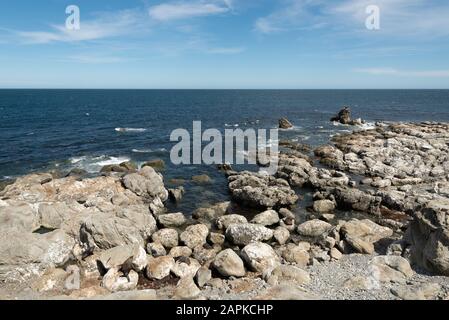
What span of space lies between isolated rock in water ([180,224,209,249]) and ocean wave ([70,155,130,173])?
75.3 ft

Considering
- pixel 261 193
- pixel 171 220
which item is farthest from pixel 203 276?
pixel 261 193

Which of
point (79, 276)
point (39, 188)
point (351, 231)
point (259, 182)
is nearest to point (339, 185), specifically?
point (259, 182)

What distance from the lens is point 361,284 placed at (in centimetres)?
1770

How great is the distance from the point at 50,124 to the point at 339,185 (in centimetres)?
7233

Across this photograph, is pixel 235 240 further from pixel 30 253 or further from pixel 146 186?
pixel 30 253

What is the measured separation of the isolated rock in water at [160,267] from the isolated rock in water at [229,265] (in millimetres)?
2889

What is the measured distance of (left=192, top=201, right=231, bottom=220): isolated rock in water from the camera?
31.0 m

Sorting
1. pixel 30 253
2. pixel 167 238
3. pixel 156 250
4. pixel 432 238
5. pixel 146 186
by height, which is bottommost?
pixel 156 250

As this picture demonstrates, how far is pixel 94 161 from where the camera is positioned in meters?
48.5

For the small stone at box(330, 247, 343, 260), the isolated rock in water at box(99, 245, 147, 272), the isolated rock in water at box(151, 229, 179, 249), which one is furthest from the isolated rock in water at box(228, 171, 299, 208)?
the isolated rock in water at box(99, 245, 147, 272)

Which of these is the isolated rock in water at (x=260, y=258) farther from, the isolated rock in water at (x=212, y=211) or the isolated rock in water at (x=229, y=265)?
the isolated rock in water at (x=212, y=211)

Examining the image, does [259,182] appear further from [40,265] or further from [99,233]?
[40,265]

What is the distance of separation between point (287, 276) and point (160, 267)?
25.6ft

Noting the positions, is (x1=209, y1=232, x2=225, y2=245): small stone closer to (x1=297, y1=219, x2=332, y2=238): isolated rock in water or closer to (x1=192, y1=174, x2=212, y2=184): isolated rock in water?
(x1=297, y1=219, x2=332, y2=238): isolated rock in water
